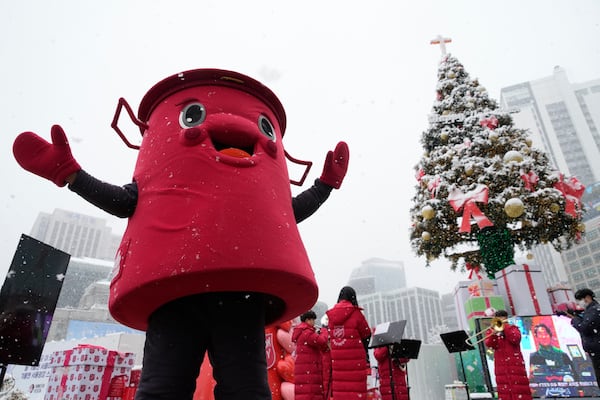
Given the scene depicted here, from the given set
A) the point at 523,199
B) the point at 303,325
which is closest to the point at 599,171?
the point at 523,199

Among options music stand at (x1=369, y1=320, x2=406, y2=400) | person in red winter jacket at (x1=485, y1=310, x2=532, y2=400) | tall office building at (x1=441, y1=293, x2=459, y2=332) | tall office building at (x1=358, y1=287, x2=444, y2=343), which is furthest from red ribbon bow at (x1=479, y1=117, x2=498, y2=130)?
tall office building at (x1=441, y1=293, x2=459, y2=332)

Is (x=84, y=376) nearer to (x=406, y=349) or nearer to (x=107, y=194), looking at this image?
(x=107, y=194)

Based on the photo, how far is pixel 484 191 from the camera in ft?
27.5

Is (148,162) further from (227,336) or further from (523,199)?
(523,199)

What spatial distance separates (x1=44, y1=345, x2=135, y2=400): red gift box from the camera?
16.1 feet

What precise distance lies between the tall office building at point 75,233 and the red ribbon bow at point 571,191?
2239 inches

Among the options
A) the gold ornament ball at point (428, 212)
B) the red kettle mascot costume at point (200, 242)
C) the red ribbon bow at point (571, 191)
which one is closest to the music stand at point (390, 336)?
the red kettle mascot costume at point (200, 242)

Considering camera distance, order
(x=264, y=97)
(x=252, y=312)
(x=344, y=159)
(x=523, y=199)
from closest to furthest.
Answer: (x=252, y=312), (x=264, y=97), (x=344, y=159), (x=523, y=199)

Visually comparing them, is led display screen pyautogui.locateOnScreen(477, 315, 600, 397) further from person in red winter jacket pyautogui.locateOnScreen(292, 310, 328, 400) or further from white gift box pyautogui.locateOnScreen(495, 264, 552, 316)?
person in red winter jacket pyautogui.locateOnScreen(292, 310, 328, 400)

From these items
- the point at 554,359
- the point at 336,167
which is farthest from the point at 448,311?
the point at 336,167

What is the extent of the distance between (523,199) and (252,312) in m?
8.68

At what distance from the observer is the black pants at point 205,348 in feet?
5.10

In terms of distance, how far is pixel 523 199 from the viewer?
8.67 metres

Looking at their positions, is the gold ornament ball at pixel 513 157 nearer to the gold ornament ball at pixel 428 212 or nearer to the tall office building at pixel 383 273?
the gold ornament ball at pixel 428 212
